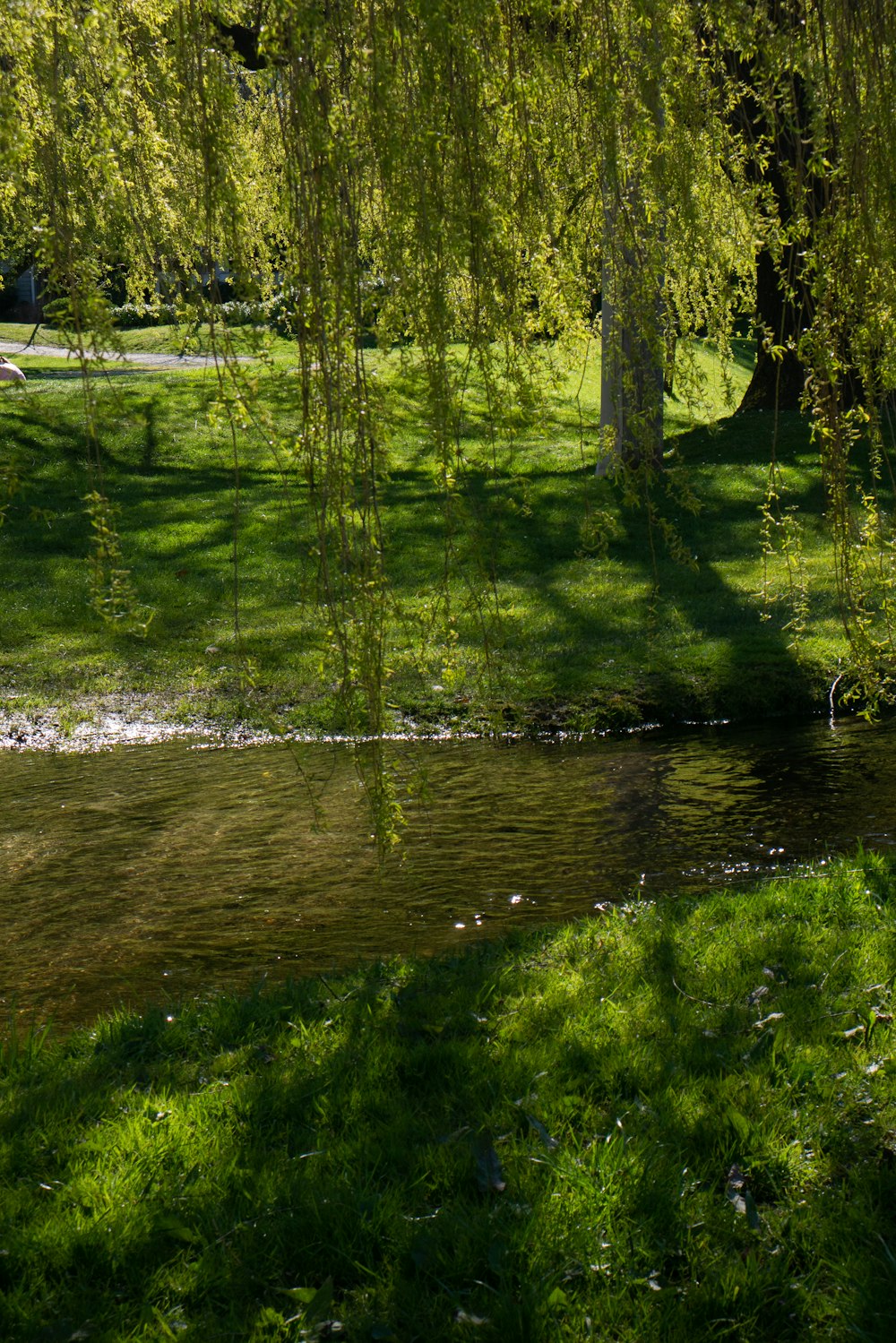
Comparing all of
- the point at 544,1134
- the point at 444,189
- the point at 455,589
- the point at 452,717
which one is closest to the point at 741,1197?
the point at 544,1134

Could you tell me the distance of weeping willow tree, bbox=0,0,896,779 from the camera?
3500 mm

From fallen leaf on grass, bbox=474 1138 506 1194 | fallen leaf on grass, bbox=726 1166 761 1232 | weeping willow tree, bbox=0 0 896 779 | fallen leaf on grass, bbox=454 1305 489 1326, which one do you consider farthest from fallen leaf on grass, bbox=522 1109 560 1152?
weeping willow tree, bbox=0 0 896 779

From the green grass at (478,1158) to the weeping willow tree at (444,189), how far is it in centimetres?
118

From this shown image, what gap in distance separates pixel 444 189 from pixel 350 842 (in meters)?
4.11

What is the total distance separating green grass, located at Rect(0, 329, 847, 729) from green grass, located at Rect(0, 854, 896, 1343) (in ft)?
3.92

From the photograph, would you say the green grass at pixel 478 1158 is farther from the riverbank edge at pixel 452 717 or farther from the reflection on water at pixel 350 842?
the riverbank edge at pixel 452 717

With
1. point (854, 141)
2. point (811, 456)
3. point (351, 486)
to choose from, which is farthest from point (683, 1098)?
point (811, 456)

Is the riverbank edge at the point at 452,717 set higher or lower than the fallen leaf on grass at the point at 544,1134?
lower

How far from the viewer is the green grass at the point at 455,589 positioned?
9.49m

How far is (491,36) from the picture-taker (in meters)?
3.83

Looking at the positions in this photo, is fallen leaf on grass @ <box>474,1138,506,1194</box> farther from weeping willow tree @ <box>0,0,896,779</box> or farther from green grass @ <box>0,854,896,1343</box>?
weeping willow tree @ <box>0,0,896,779</box>

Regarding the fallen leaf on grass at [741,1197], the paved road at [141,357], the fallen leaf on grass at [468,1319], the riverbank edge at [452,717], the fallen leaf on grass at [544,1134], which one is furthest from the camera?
the paved road at [141,357]

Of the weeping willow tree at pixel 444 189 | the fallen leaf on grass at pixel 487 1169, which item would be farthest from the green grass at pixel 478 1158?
the weeping willow tree at pixel 444 189

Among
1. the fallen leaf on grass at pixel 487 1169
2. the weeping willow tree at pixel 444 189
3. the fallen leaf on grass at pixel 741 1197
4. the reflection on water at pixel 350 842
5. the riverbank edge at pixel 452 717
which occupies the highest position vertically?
the weeping willow tree at pixel 444 189
